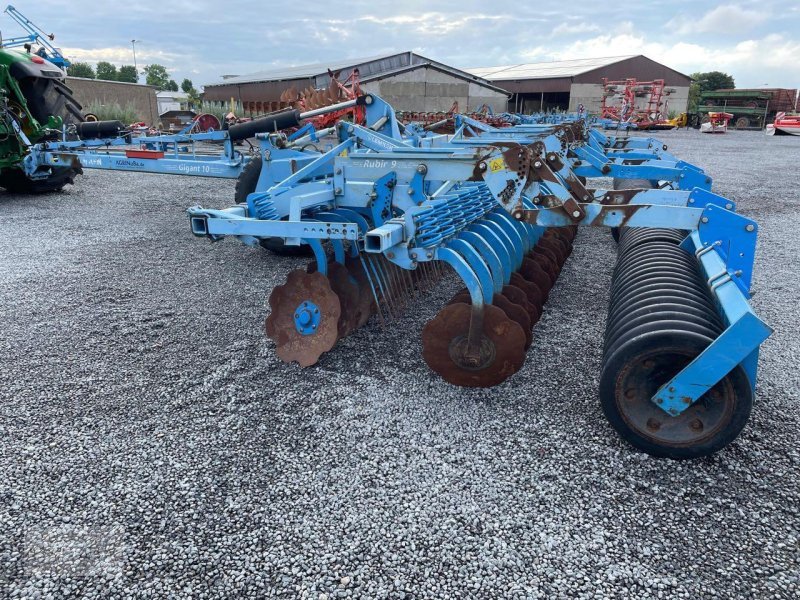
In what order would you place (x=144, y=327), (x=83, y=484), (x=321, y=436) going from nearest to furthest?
(x=83, y=484), (x=321, y=436), (x=144, y=327)

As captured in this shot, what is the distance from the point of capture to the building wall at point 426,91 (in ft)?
78.3

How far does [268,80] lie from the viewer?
92.7ft

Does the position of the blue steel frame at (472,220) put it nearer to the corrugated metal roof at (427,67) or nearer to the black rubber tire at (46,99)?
the black rubber tire at (46,99)

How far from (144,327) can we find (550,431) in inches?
106

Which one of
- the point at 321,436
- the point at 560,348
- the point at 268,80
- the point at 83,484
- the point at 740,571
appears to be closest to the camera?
the point at 740,571

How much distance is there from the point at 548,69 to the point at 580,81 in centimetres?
530

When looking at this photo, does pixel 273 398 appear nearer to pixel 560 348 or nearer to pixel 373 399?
pixel 373 399

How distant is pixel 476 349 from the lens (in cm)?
291

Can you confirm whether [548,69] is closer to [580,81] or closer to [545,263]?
[580,81]

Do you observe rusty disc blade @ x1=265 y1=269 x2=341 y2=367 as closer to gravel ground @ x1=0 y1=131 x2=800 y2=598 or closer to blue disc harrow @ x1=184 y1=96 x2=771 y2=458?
blue disc harrow @ x1=184 y1=96 x2=771 y2=458

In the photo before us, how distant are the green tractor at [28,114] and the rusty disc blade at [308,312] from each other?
213 inches

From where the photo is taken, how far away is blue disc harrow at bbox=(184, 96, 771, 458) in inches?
91.3

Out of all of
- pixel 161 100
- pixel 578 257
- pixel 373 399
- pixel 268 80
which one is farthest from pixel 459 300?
pixel 161 100

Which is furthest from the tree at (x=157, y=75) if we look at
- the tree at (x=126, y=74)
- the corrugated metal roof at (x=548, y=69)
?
the corrugated metal roof at (x=548, y=69)
